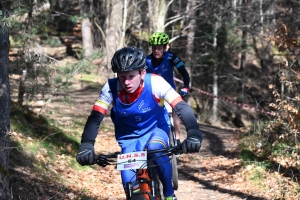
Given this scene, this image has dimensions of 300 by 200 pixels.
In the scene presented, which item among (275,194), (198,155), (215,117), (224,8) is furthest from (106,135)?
(215,117)

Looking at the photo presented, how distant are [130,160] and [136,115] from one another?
1.98 ft

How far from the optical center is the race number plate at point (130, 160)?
4.57 metres

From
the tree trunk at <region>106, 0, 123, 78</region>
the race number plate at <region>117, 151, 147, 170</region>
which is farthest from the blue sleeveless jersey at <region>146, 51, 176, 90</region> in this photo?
the tree trunk at <region>106, 0, 123, 78</region>

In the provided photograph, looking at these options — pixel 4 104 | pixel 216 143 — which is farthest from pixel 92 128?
pixel 216 143

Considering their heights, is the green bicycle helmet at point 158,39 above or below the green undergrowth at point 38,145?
above

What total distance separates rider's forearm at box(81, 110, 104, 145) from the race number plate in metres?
0.36

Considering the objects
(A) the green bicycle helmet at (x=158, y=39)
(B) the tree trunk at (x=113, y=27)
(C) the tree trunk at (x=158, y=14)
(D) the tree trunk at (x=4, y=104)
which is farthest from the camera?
(B) the tree trunk at (x=113, y=27)

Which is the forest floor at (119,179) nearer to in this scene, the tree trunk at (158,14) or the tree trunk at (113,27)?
the tree trunk at (158,14)

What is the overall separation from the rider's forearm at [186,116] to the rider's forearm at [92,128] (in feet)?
2.53

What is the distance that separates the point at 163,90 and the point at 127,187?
1005mm

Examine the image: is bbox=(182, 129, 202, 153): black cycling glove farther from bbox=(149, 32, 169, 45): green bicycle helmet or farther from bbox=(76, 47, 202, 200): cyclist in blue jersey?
bbox=(149, 32, 169, 45): green bicycle helmet

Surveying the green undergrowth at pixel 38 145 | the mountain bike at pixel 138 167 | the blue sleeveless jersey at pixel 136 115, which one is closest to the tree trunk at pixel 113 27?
the green undergrowth at pixel 38 145

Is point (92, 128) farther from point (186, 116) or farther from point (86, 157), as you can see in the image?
point (186, 116)

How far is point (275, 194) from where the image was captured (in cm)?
838
